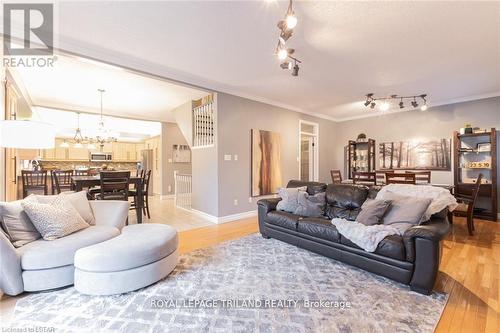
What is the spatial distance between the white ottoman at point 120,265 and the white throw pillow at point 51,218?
1.47ft

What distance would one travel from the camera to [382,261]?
2254mm

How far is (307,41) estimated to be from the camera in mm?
2762

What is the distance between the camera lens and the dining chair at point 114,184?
3.80m

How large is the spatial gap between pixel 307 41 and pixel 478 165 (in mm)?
4805

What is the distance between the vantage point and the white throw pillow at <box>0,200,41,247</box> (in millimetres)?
2081

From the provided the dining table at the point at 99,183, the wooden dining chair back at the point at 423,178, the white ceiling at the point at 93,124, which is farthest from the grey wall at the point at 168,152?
the wooden dining chair back at the point at 423,178

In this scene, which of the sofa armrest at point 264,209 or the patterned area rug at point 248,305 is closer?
the patterned area rug at point 248,305

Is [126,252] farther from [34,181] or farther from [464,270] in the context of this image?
[34,181]

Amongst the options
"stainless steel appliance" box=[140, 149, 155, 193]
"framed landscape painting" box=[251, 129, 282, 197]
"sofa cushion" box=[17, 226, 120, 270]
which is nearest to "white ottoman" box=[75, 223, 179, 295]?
"sofa cushion" box=[17, 226, 120, 270]

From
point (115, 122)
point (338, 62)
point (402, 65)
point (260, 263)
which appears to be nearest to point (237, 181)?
point (260, 263)

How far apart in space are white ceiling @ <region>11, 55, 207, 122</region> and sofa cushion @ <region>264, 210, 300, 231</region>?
113 inches

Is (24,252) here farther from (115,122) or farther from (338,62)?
(115,122)

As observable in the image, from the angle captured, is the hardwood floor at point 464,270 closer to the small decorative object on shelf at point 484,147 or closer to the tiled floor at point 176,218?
the tiled floor at point 176,218

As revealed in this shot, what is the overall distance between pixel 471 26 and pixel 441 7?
0.65 meters
